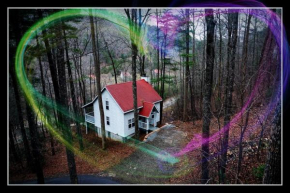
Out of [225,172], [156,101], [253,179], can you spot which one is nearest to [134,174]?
[225,172]

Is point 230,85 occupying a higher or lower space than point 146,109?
higher

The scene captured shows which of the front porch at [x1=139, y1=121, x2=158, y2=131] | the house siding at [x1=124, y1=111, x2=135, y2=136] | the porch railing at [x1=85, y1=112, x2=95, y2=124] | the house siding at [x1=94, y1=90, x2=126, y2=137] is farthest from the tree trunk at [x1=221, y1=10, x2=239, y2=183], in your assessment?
the porch railing at [x1=85, y1=112, x2=95, y2=124]

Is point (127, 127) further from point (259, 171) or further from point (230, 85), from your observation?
point (259, 171)

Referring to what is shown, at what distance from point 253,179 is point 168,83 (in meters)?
4.13

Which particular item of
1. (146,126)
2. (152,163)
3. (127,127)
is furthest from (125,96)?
(152,163)

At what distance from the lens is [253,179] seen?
276 centimetres

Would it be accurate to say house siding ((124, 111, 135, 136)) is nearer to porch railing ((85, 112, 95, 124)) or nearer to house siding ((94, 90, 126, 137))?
house siding ((94, 90, 126, 137))

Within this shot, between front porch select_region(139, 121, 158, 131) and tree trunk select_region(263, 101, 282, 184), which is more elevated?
tree trunk select_region(263, 101, 282, 184)

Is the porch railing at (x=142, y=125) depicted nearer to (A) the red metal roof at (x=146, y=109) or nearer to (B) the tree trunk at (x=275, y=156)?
(A) the red metal roof at (x=146, y=109)

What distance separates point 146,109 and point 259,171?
366 cm

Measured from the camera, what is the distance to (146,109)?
571cm

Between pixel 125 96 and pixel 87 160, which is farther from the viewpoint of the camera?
pixel 125 96

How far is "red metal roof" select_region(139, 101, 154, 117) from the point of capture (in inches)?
221

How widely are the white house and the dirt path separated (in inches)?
32.6
